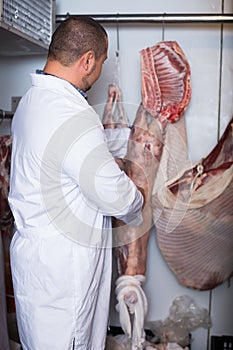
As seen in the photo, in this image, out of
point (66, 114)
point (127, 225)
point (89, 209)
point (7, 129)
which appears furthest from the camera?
point (7, 129)

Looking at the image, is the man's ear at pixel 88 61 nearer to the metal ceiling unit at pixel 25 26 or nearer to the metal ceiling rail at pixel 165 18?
the metal ceiling unit at pixel 25 26

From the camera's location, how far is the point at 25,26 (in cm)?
151

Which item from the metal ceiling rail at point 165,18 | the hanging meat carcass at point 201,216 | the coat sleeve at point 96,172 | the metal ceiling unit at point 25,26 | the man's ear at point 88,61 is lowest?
the hanging meat carcass at point 201,216

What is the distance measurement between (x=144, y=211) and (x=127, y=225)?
0.08 metres

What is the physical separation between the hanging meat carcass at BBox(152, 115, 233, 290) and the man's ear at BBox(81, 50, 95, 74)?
56 cm

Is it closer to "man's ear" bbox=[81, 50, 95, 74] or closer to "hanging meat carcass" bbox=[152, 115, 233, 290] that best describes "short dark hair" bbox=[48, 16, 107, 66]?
"man's ear" bbox=[81, 50, 95, 74]

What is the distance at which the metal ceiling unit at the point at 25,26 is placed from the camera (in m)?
1.39

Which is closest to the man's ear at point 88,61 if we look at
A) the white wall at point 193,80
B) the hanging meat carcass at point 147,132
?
the hanging meat carcass at point 147,132

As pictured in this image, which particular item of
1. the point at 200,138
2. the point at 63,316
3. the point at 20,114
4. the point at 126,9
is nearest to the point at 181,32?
the point at 126,9

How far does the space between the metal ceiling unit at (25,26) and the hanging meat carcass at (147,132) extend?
1.06 ft

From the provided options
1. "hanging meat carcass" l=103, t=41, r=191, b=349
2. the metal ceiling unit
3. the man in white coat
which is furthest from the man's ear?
"hanging meat carcass" l=103, t=41, r=191, b=349

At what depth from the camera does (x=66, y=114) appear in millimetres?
1208

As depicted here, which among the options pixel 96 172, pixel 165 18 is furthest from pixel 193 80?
A: pixel 96 172

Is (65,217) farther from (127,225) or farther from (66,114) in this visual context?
(127,225)
